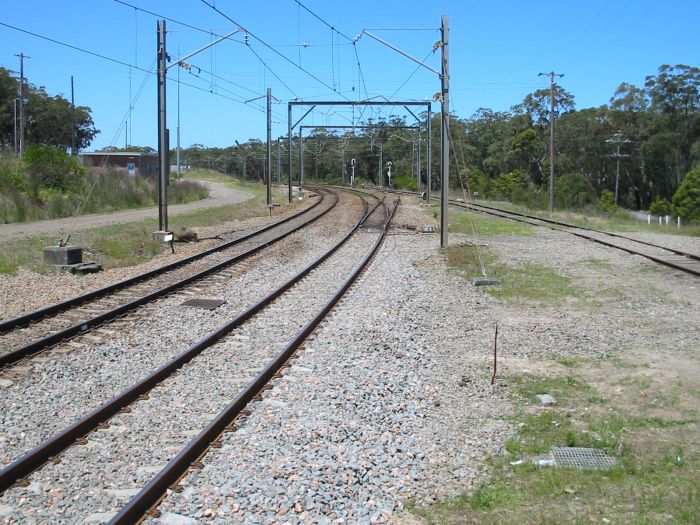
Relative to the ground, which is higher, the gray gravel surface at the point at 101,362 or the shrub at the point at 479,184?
the shrub at the point at 479,184

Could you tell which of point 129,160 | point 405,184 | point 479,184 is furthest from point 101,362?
point 479,184

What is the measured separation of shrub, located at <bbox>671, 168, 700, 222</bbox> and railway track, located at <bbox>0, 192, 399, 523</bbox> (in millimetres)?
59123

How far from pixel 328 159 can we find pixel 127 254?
107235 millimetres

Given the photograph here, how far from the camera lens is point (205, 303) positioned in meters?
12.9

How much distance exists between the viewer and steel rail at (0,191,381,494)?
214 inches

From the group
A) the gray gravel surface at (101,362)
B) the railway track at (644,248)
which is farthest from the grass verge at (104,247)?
the railway track at (644,248)

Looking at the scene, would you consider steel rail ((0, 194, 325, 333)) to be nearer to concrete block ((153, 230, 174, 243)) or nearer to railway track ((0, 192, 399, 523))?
concrete block ((153, 230, 174, 243))

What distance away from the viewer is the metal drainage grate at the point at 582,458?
573 centimetres

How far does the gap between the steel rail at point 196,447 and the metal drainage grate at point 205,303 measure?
299 cm

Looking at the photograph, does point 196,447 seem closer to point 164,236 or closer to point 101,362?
point 101,362

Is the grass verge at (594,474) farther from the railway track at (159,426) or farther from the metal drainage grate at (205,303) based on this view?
the metal drainage grate at (205,303)

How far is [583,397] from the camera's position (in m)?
7.53

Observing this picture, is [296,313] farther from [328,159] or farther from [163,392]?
[328,159]

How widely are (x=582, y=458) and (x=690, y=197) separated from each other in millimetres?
63876
